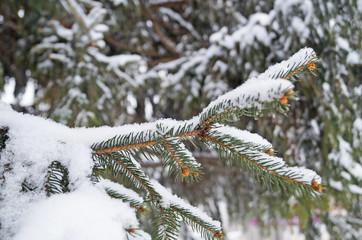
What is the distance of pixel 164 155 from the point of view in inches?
29.2

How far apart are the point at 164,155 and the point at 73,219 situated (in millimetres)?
268

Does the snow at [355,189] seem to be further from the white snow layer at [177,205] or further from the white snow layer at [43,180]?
the white snow layer at [43,180]

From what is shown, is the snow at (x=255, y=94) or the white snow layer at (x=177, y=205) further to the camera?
the white snow layer at (x=177, y=205)

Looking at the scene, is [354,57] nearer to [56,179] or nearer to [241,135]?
[241,135]

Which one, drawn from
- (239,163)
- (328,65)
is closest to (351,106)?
(328,65)

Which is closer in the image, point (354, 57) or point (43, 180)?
point (43, 180)

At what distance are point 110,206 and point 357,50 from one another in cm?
195

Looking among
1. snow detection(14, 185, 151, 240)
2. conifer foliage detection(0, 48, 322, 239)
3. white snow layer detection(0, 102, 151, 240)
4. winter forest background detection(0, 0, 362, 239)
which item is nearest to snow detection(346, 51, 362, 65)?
winter forest background detection(0, 0, 362, 239)

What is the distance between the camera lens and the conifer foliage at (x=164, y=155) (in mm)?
656

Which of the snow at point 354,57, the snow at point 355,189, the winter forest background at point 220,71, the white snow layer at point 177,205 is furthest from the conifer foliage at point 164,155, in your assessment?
the snow at point 355,189

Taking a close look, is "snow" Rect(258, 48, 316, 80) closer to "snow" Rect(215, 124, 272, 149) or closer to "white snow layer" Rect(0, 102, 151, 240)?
"snow" Rect(215, 124, 272, 149)

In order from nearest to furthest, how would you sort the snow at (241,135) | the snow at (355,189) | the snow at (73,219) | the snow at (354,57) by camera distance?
the snow at (73,219) → the snow at (241,135) → the snow at (354,57) → the snow at (355,189)

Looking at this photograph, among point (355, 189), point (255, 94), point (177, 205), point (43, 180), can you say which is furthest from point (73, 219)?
point (355, 189)

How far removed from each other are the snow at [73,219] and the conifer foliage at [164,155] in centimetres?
6
